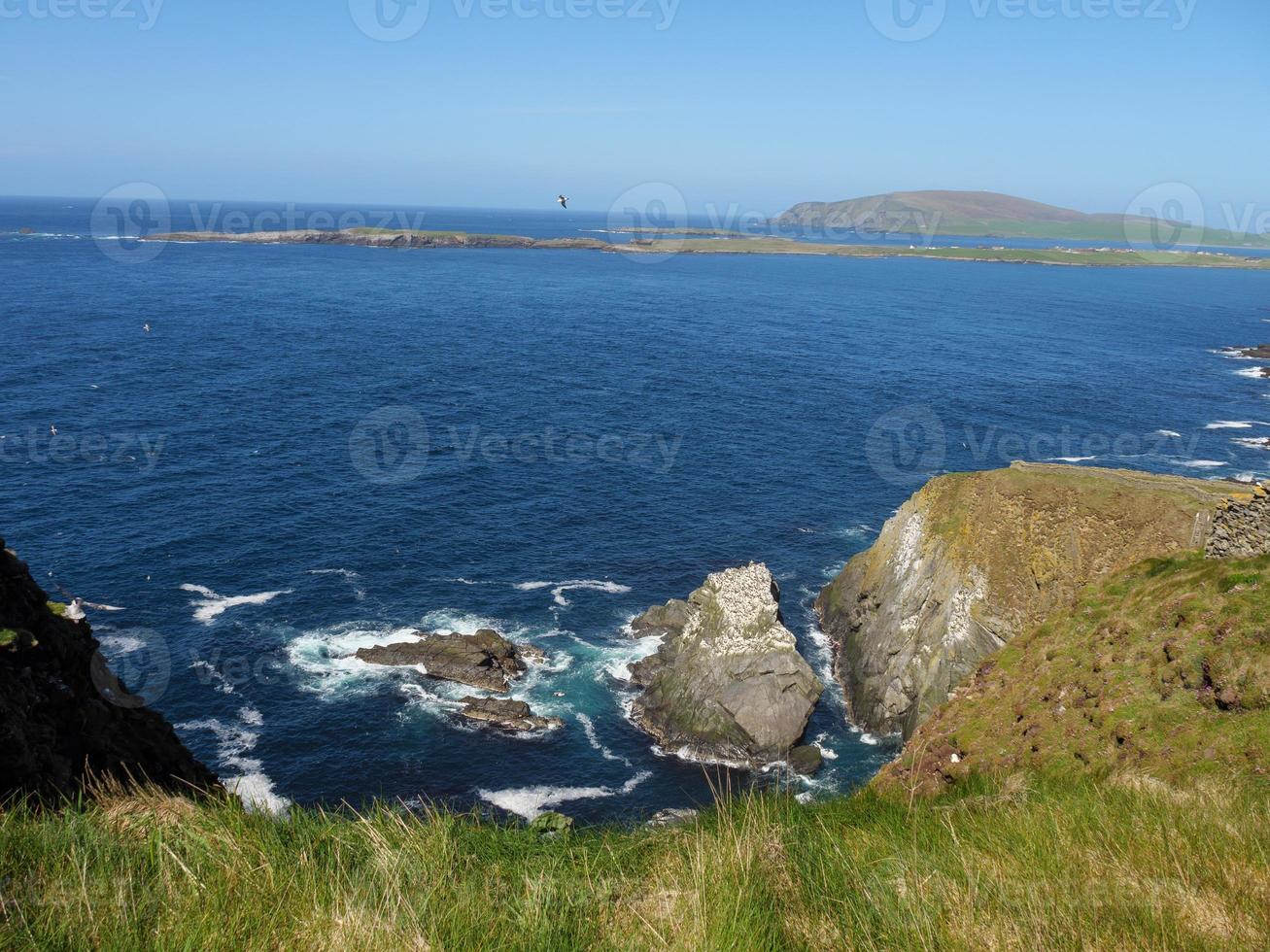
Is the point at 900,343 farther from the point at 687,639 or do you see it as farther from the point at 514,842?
the point at 514,842

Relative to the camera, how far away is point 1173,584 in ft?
83.8

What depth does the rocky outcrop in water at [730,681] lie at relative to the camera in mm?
45281

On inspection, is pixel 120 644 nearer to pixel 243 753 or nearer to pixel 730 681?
pixel 243 753

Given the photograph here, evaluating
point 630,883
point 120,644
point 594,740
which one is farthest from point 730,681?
point 630,883

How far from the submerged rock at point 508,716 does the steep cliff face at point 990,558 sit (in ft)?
61.1

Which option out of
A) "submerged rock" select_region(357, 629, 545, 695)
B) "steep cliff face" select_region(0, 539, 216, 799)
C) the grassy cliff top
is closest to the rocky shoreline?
"submerged rock" select_region(357, 629, 545, 695)

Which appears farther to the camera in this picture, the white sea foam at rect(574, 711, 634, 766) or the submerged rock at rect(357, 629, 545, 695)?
the submerged rock at rect(357, 629, 545, 695)

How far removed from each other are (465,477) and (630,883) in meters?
70.0

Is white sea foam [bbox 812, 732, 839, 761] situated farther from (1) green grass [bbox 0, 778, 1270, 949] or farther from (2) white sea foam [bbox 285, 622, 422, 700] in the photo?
(1) green grass [bbox 0, 778, 1270, 949]

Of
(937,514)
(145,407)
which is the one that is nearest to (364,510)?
(145,407)

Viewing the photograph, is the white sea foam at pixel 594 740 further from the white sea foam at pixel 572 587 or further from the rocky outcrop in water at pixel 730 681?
the white sea foam at pixel 572 587

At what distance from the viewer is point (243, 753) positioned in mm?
42656

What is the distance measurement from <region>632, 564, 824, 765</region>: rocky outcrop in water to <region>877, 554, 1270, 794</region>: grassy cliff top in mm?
18694

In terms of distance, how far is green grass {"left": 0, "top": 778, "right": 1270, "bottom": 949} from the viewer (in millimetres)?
7879
